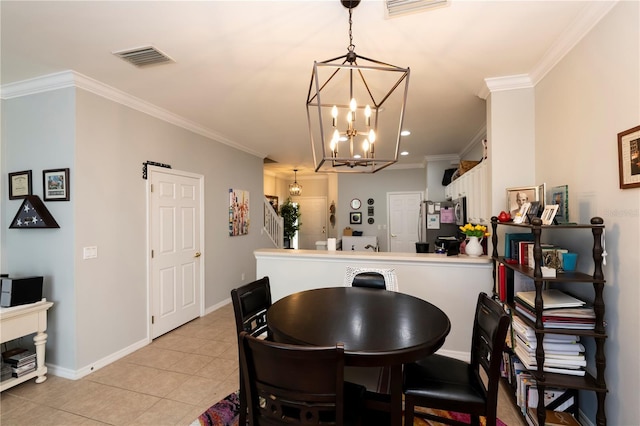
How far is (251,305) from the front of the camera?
2035 millimetres

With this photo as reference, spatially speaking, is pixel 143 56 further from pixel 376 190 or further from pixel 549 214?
pixel 376 190

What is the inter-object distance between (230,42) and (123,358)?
317cm

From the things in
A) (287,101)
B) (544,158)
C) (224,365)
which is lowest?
(224,365)

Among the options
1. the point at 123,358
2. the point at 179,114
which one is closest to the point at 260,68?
the point at 179,114

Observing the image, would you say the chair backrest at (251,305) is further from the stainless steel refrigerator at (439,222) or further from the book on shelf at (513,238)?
the stainless steel refrigerator at (439,222)

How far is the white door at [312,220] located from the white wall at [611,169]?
6860 mm

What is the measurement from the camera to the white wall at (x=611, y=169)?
1.56 meters

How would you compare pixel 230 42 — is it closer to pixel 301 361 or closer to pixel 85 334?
pixel 301 361

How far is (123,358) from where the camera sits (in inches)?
117

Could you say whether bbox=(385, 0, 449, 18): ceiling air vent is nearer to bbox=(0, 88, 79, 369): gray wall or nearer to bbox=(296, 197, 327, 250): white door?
bbox=(0, 88, 79, 369): gray wall

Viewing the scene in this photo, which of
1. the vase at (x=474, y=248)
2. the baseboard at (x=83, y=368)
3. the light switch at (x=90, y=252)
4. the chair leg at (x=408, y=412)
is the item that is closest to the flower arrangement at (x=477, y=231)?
the vase at (x=474, y=248)

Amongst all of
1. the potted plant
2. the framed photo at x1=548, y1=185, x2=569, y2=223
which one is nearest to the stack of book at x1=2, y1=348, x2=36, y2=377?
the framed photo at x1=548, y1=185, x2=569, y2=223

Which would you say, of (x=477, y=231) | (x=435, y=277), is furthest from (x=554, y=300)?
(x=435, y=277)

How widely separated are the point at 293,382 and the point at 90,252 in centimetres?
261
